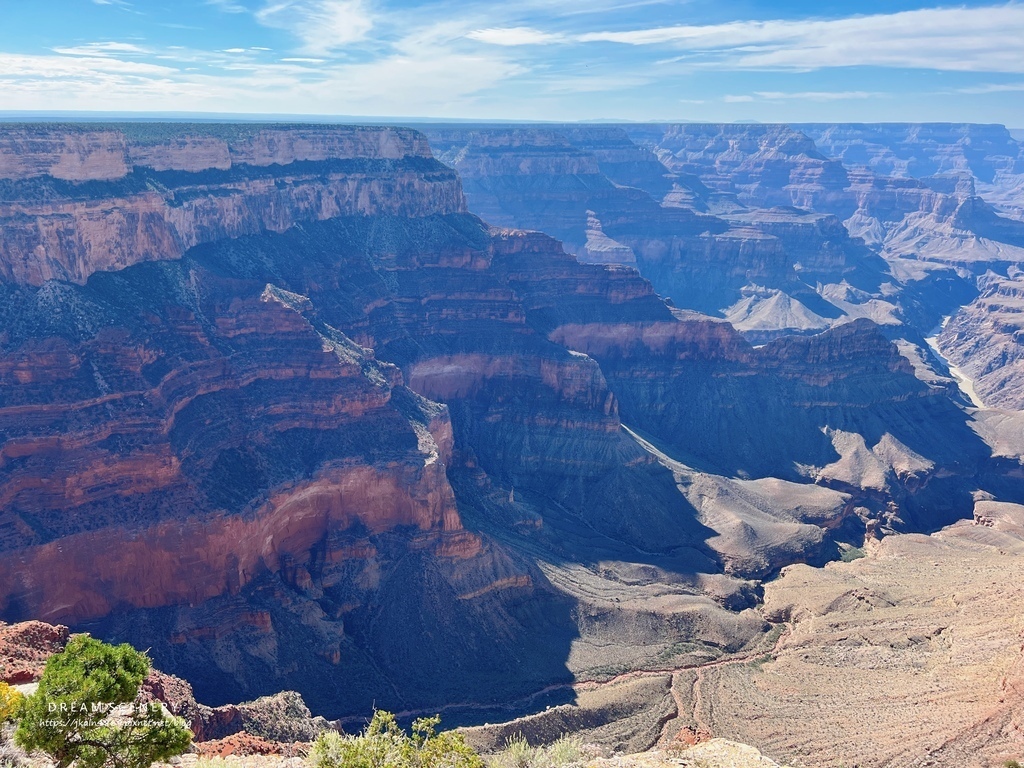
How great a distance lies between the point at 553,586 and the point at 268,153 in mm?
62282

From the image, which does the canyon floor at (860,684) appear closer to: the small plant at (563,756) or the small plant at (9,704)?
the small plant at (563,756)

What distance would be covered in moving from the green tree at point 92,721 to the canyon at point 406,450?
29.0m

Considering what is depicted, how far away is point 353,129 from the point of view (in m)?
114

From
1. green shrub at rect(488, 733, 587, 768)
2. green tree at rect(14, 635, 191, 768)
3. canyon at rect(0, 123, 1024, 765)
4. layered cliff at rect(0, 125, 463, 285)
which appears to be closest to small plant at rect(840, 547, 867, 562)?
canyon at rect(0, 123, 1024, 765)

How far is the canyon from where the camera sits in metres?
55.6

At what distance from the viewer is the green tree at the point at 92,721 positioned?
77.3 ft

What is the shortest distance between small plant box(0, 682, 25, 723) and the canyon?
85.3 feet

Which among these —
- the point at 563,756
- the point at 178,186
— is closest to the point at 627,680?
the point at 563,756

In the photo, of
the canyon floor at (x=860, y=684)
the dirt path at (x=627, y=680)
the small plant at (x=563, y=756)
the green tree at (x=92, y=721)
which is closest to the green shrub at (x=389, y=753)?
the green tree at (x=92, y=721)

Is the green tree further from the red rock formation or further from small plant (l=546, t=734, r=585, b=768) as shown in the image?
small plant (l=546, t=734, r=585, b=768)

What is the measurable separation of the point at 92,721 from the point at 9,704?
4.41 m

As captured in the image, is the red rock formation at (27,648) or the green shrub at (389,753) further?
the red rock formation at (27,648)

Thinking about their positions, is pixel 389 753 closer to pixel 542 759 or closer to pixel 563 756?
pixel 542 759

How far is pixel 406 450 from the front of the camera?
230ft
